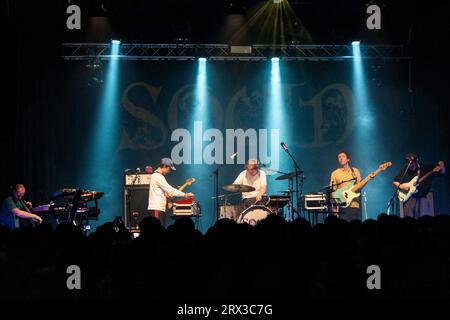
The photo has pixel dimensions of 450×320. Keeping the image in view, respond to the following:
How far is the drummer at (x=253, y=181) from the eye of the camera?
13778mm

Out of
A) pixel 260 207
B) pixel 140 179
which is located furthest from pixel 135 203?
pixel 260 207

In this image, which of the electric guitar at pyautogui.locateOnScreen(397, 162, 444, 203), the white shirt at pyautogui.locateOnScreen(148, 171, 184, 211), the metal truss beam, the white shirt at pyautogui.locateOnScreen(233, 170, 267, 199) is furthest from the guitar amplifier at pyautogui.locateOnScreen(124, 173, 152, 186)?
the electric guitar at pyautogui.locateOnScreen(397, 162, 444, 203)

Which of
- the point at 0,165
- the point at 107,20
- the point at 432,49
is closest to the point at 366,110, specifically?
the point at 432,49

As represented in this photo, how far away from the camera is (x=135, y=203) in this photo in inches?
597

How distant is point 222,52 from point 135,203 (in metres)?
4.61

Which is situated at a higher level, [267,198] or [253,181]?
[253,181]

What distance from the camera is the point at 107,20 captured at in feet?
52.1

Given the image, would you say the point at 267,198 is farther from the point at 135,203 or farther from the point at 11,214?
the point at 11,214

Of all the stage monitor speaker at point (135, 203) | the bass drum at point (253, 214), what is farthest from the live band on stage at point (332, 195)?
the stage monitor speaker at point (135, 203)

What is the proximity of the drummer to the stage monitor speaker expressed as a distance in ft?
8.23

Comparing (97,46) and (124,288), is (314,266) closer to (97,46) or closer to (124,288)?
(124,288)

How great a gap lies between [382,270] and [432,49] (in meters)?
11.9

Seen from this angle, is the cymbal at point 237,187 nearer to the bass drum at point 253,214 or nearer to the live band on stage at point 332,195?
the live band on stage at point 332,195

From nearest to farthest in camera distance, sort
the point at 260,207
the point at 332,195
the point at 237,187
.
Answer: the point at 260,207 → the point at 237,187 → the point at 332,195
